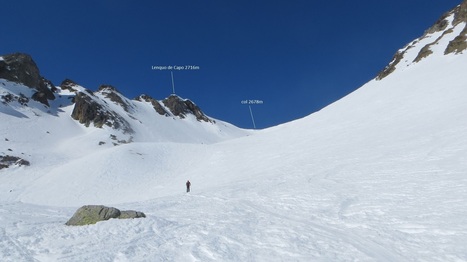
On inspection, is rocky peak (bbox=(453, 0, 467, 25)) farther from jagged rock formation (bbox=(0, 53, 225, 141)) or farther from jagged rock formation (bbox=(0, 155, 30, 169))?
jagged rock formation (bbox=(0, 155, 30, 169))

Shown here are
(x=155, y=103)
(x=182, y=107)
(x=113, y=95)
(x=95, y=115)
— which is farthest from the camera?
(x=182, y=107)

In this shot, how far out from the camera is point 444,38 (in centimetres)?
6694

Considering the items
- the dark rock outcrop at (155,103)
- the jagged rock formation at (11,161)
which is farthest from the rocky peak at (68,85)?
the jagged rock formation at (11,161)

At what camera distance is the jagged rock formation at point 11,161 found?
4419 cm

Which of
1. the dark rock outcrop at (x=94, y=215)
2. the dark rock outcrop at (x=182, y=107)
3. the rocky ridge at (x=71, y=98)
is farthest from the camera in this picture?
the dark rock outcrop at (x=182, y=107)

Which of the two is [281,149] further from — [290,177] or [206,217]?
[206,217]

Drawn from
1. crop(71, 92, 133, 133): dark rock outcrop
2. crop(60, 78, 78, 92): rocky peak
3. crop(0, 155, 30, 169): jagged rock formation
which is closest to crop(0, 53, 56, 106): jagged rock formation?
crop(71, 92, 133, 133): dark rock outcrop

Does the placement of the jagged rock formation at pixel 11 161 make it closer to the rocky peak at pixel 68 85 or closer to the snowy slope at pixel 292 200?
the snowy slope at pixel 292 200

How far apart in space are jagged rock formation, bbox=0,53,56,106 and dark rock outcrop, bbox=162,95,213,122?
134 feet

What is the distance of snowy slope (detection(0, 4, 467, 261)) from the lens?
27.1ft

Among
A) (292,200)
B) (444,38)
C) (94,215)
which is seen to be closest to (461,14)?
(444,38)

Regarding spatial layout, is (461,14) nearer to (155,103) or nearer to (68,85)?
(155,103)

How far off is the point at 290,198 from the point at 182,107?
111211 millimetres

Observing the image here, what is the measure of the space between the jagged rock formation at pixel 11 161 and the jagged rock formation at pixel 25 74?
4156 centimetres
